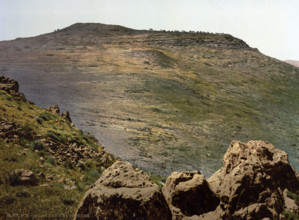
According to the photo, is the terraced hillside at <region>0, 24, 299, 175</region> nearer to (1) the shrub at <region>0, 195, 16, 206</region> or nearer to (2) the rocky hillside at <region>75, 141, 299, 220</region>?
(2) the rocky hillside at <region>75, 141, 299, 220</region>

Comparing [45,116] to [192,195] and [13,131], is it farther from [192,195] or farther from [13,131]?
[192,195]

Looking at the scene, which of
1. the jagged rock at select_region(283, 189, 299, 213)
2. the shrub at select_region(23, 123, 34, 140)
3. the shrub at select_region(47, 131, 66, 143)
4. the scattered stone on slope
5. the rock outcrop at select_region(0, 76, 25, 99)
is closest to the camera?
the jagged rock at select_region(283, 189, 299, 213)

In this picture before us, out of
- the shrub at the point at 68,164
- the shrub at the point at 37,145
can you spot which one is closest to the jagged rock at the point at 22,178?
the shrub at the point at 68,164

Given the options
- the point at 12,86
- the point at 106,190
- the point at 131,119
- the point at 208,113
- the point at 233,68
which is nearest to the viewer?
the point at 106,190

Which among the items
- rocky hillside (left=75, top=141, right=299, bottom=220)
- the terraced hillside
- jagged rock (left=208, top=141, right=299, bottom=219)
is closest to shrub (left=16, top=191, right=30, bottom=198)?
rocky hillside (left=75, top=141, right=299, bottom=220)

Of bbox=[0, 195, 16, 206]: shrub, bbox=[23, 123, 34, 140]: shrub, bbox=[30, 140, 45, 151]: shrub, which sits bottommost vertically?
bbox=[0, 195, 16, 206]: shrub

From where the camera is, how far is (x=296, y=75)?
40312 millimetres

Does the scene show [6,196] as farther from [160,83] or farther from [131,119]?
[160,83]

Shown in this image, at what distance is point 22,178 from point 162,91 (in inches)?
722

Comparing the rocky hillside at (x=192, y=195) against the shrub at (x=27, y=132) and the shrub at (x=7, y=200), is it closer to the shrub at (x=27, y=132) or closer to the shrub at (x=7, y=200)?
the shrub at (x=7, y=200)

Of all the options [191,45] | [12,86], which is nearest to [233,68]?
[191,45]

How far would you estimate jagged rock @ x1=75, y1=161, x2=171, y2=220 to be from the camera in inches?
223

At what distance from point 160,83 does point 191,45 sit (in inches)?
763

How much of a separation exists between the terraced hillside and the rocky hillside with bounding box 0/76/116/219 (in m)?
2.45
